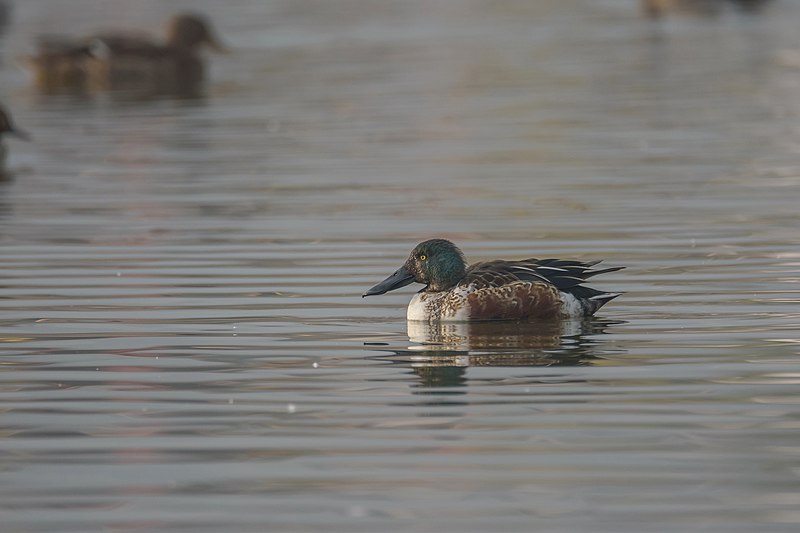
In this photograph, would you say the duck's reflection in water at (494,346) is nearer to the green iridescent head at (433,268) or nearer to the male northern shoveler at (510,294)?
the male northern shoveler at (510,294)

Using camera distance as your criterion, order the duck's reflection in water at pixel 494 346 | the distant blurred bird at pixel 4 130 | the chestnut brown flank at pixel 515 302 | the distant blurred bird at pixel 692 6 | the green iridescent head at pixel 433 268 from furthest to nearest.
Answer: the distant blurred bird at pixel 692 6 → the distant blurred bird at pixel 4 130 → the green iridescent head at pixel 433 268 → the chestnut brown flank at pixel 515 302 → the duck's reflection in water at pixel 494 346

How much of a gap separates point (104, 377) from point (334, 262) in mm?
3756

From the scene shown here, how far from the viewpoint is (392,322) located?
10.9 m

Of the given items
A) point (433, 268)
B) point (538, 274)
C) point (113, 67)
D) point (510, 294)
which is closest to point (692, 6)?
point (113, 67)

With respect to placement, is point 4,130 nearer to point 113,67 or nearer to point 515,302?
point 113,67

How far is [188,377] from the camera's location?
9.27 meters

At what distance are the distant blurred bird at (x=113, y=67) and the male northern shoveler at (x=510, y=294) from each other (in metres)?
19.0

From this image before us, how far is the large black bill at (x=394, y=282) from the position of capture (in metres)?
11.0

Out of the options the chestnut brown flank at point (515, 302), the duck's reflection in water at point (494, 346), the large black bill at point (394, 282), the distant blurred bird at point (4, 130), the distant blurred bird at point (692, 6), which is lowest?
the duck's reflection in water at point (494, 346)

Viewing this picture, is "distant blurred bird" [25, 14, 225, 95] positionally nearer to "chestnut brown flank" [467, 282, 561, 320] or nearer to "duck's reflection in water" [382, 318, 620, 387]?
"chestnut brown flank" [467, 282, 561, 320]

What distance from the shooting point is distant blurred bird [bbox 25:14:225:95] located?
29.6 metres

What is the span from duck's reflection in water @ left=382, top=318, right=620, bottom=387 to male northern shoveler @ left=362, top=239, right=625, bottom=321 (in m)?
0.06

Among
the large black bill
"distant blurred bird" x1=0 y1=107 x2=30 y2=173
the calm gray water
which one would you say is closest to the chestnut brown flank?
the calm gray water

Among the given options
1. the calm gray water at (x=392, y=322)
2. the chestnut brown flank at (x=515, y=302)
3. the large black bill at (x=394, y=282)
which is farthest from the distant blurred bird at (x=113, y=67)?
the chestnut brown flank at (x=515, y=302)
